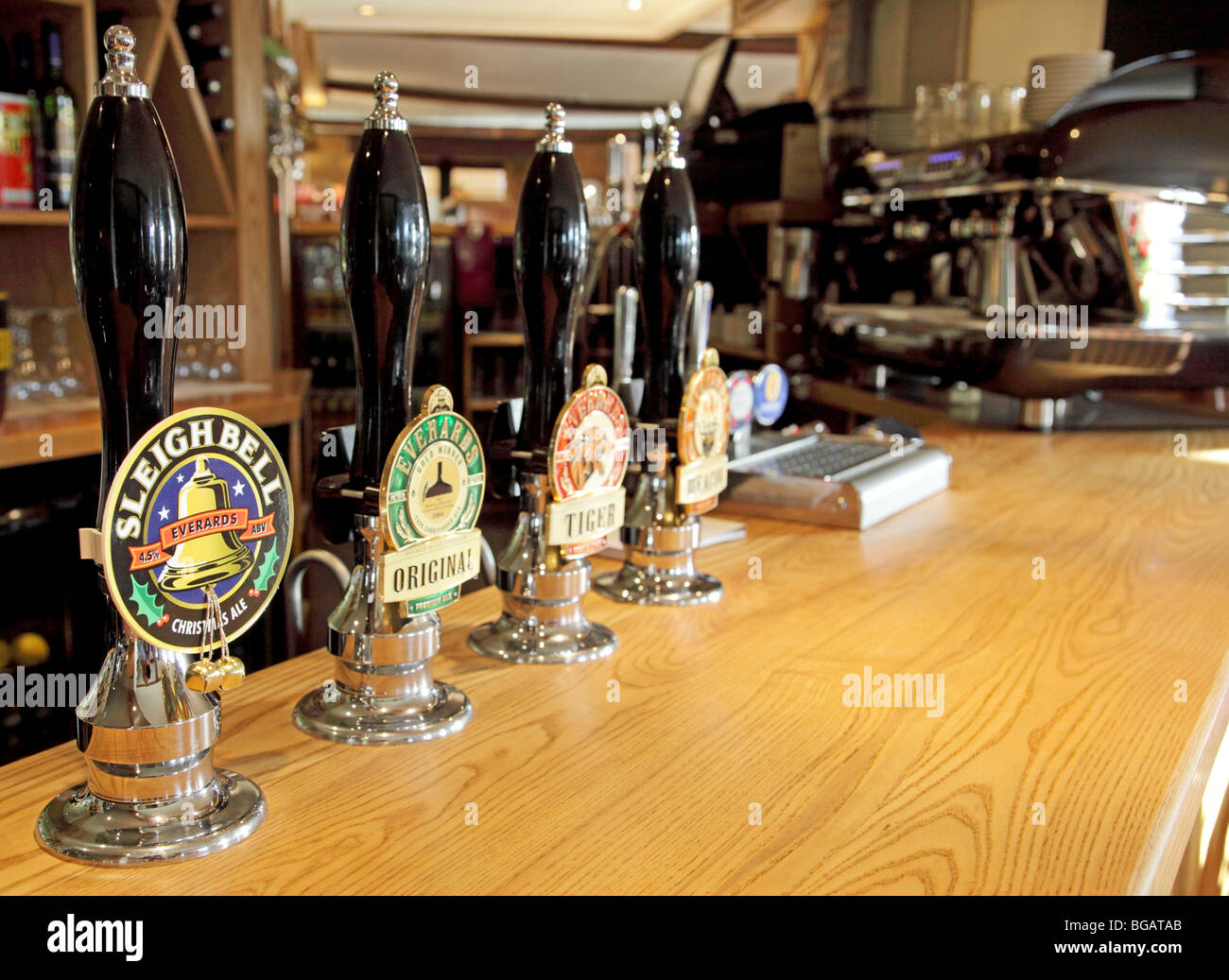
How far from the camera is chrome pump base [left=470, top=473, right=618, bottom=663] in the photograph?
36.5 inches

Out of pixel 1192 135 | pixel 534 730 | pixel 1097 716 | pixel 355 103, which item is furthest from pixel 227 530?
pixel 355 103

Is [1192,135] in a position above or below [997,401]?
above

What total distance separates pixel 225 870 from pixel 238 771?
132 mm

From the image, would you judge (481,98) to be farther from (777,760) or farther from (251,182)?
(777,760)

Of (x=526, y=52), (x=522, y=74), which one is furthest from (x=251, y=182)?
(x=522, y=74)

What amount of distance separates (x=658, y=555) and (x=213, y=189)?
243cm

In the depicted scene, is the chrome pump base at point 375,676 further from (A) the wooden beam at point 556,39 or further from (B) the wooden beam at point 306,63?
(A) the wooden beam at point 556,39

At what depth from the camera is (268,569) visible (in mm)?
655

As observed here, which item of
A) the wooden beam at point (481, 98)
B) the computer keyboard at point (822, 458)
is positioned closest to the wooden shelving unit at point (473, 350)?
the computer keyboard at point (822, 458)

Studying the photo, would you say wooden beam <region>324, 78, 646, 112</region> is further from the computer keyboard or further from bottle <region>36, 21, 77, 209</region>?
the computer keyboard

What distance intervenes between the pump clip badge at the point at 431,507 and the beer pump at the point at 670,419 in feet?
1.02
